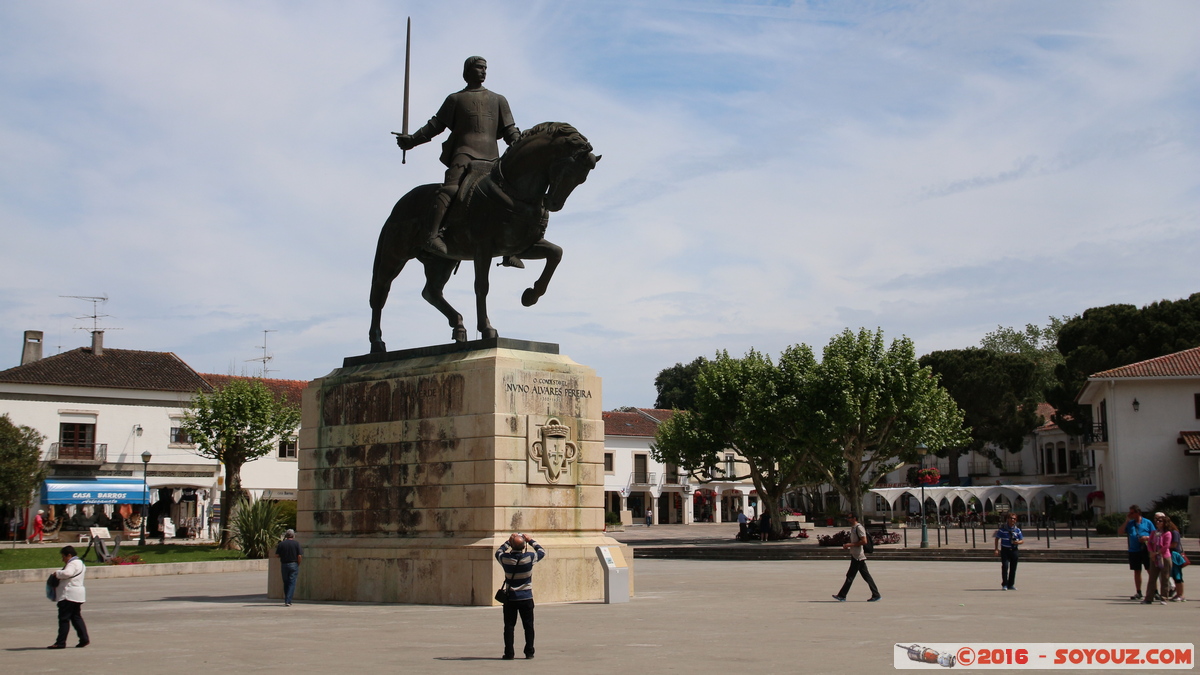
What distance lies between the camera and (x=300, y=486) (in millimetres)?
18031

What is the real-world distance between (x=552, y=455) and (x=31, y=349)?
1859 inches

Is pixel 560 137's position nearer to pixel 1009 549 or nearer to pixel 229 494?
pixel 1009 549

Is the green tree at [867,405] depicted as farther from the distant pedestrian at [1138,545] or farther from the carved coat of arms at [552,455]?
the carved coat of arms at [552,455]

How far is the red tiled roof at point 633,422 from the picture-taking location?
261ft

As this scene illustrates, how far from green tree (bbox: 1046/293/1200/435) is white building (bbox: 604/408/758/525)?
23681mm

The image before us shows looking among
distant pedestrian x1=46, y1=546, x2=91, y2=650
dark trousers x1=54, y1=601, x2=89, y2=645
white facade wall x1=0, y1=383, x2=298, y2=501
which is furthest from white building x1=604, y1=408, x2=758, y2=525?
dark trousers x1=54, y1=601, x2=89, y2=645

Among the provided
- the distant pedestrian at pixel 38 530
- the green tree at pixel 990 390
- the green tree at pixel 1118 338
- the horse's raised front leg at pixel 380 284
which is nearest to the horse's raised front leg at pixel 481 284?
the horse's raised front leg at pixel 380 284

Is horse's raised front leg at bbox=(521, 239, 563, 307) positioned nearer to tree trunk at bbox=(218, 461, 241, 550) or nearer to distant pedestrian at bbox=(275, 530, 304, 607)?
distant pedestrian at bbox=(275, 530, 304, 607)

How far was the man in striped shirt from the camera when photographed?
10.1 metres

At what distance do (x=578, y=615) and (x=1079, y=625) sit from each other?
6.01 metres

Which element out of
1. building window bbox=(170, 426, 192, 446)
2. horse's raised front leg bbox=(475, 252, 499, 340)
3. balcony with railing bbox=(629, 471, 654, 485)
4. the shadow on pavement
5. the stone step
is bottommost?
the stone step

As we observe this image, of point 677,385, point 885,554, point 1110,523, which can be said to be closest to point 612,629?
point 885,554

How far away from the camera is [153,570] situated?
29594 millimetres

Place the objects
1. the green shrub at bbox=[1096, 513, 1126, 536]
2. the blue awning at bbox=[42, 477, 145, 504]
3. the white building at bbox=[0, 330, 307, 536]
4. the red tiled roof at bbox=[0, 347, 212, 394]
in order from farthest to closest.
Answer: the red tiled roof at bbox=[0, 347, 212, 394], the white building at bbox=[0, 330, 307, 536], the blue awning at bbox=[42, 477, 145, 504], the green shrub at bbox=[1096, 513, 1126, 536]
